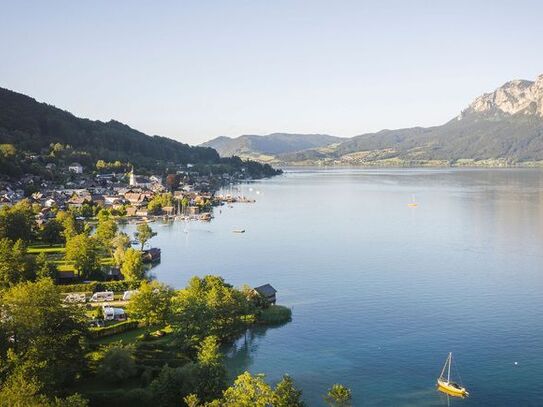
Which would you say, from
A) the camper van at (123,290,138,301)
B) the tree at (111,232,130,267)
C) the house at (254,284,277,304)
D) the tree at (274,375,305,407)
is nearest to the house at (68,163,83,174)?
the tree at (111,232,130,267)

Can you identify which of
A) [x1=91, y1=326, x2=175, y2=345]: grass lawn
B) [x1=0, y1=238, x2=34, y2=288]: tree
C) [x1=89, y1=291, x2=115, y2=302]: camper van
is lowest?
[x1=91, y1=326, x2=175, y2=345]: grass lawn

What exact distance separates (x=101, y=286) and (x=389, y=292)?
54.7 feet

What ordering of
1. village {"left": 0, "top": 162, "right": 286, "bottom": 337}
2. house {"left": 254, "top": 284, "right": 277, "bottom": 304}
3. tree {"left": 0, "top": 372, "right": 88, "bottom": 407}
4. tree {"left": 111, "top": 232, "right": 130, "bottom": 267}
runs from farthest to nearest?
tree {"left": 111, "top": 232, "right": 130, "bottom": 267} < village {"left": 0, "top": 162, "right": 286, "bottom": 337} < house {"left": 254, "top": 284, "right": 277, "bottom": 304} < tree {"left": 0, "top": 372, "right": 88, "bottom": 407}

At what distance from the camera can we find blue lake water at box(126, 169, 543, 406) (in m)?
21.9

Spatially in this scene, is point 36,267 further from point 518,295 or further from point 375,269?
point 518,295

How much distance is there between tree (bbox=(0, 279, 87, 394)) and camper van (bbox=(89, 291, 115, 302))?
9.21 m

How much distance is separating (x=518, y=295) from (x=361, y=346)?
13161mm

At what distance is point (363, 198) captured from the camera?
295ft

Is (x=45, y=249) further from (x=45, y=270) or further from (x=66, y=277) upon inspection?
(x=45, y=270)

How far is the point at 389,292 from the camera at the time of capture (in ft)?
110

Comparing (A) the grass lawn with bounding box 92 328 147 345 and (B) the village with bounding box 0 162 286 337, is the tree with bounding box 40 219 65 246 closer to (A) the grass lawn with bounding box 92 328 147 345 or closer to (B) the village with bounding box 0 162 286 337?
(B) the village with bounding box 0 162 286 337

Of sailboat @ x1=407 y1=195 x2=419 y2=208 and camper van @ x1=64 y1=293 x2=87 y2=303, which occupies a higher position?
sailboat @ x1=407 y1=195 x2=419 y2=208

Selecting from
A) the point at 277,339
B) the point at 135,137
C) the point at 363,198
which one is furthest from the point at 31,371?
the point at 135,137

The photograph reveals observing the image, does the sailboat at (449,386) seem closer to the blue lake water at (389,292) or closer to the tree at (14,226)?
the blue lake water at (389,292)
